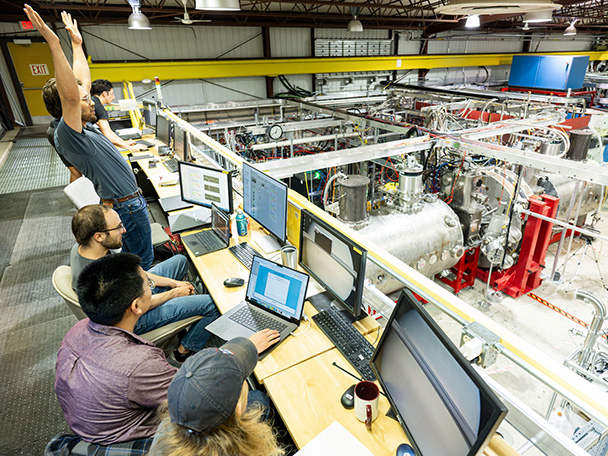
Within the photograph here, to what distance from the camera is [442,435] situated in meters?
1.05

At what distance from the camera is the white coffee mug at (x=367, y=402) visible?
1.35 meters

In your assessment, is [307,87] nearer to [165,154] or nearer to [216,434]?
[165,154]

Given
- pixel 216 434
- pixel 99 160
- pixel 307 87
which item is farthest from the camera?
pixel 307 87

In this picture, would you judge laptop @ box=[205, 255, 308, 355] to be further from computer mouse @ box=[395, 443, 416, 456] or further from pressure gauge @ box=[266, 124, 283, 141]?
pressure gauge @ box=[266, 124, 283, 141]

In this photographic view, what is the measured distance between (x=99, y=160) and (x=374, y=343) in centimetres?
234

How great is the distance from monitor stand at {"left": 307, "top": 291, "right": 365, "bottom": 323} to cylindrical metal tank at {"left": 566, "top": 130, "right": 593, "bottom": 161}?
3.83m

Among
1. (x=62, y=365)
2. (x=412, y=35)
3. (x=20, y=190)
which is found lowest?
(x=20, y=190)

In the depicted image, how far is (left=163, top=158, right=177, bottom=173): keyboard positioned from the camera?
14.3ft

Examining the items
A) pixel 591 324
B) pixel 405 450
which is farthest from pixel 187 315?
pixel 591 324

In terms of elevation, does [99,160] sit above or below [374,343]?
above

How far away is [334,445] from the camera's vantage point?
1299 mm

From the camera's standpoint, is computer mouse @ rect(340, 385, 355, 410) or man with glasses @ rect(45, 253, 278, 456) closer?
man with glasses @ rect(45, 253, 278, 456)

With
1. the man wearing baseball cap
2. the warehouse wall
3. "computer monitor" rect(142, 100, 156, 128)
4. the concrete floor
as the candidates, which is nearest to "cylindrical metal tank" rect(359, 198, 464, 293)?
the concrete floor

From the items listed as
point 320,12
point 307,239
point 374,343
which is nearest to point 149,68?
point 320,12
